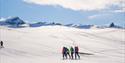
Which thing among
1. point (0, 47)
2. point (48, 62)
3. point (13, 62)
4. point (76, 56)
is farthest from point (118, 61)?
point (0, 47)

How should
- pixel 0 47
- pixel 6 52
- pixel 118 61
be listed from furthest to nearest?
pixel 0 47, pixel 6 52, pixel 118 61

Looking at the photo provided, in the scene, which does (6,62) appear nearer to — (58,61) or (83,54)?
(58,61)

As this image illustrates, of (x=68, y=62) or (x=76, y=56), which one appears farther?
(x=76, y=56)

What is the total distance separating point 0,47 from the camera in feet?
112

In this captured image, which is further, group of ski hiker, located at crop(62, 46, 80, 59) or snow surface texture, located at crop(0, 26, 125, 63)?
group of ski hiker, located at crop(62, 46, 80, 59)

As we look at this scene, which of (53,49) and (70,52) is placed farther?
(53,49)

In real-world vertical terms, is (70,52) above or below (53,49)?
above

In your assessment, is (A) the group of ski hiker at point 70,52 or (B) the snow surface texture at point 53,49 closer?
(B) the snow surface texture at point 53,49

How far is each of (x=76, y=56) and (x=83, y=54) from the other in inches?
140

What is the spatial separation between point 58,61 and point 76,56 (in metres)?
3.79

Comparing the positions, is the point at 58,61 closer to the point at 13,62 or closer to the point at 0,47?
the point at 13,62

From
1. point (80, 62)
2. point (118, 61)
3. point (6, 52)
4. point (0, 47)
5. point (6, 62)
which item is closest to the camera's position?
point (6, 62)

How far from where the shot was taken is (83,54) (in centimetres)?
3281

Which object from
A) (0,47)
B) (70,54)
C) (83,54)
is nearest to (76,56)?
(70,54)
